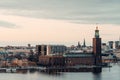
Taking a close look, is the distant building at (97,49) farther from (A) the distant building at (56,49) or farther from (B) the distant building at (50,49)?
(A) the distant building at (56,49)

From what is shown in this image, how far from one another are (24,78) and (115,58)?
6090cm

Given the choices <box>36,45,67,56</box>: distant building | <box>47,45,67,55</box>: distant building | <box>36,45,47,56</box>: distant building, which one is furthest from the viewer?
<box>47,45,67,55</box>: distant building

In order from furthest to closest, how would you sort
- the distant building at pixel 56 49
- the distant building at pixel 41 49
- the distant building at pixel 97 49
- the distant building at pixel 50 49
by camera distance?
the distant building at pixel 56 49 < the distant building at pixel 41 49 < the distant building at pixel 50 49 < the distant building at pixel 97 49

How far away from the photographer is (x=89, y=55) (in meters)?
78.9

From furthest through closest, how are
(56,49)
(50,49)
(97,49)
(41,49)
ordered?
(56,49) < (41,49) < (50,49) < (97,49)

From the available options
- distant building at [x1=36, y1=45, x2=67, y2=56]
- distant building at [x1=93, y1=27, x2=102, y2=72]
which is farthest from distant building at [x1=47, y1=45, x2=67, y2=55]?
distant building at [x1=93, y1=27, x2=102, y2=72]

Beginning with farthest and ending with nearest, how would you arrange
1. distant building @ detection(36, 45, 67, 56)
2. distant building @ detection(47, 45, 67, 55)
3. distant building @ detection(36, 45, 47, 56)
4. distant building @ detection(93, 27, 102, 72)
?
distant building @ detection(47, 45, 67, 55) → distant building @ detection(36, 45, 47, 56) → distant building @ detection(36, 45, 67, 56) → distant building @ detection(93, 27, 102, 72)

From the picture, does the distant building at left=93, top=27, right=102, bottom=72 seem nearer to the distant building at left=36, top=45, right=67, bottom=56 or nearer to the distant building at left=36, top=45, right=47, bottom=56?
the distant building at left=36, top=45, right=67, bottom=56

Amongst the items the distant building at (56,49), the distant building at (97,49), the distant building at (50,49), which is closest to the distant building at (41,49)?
the distant building at (50,49)

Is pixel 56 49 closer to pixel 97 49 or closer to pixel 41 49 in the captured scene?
pixel 41 49

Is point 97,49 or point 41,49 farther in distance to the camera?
point 41,49

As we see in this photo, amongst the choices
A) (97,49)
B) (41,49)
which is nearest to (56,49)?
(41,49)

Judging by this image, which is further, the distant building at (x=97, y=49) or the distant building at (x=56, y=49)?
the distant building at (x=56, y=49)

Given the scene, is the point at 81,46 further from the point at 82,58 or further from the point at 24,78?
the point at 24,78
